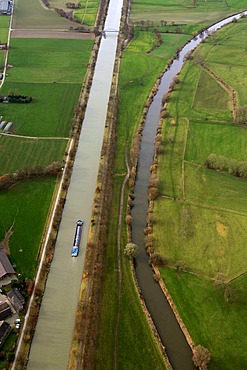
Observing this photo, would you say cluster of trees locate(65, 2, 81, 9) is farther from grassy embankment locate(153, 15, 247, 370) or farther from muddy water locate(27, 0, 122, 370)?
grassy embankment locate(153, 15, 247, 370)

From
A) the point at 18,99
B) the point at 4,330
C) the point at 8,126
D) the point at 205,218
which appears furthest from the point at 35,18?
the point at 4,330

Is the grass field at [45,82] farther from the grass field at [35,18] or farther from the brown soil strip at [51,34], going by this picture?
the grass field at [35,18]

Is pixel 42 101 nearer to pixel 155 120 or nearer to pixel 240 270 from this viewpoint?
pixel 155 120

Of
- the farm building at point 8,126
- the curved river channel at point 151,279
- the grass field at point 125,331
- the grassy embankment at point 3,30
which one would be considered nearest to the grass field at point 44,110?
the farm building at point 8,126

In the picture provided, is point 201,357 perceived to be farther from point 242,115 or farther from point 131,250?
point 242,115

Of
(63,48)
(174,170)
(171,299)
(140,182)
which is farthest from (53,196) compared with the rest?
(63,48)
